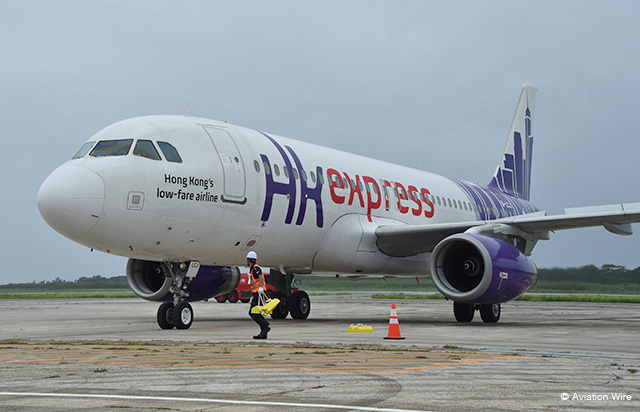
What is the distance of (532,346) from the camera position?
11133 mm

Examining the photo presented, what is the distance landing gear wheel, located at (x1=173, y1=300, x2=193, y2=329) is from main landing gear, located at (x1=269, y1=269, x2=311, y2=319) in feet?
16.8

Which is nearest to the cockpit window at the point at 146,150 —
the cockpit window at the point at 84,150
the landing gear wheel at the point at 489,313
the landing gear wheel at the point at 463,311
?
the cockpit window at the point at 84,150

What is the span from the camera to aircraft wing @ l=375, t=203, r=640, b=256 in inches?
695

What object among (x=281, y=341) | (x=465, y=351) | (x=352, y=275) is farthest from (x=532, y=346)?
(x=352, y=275)

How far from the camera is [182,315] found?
48.0 feet

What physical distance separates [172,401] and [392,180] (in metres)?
15.8

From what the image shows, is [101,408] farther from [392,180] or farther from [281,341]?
[392,180]

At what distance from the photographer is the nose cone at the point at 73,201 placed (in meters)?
13.0

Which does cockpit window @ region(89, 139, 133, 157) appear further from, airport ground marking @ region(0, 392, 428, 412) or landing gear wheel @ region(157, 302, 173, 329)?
airport ground marking @ region(0, 392, 428, 412)

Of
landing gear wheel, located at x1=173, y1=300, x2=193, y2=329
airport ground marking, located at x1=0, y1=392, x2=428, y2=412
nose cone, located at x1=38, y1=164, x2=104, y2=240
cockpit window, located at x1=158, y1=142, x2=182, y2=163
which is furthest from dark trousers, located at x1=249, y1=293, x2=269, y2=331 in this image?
airport ground marking, located at x1=0, y1=392, x2=428, y2=412

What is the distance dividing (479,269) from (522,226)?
1731 millimetres

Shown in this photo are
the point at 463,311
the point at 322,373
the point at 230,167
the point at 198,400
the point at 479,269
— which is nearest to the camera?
the point at 198,400

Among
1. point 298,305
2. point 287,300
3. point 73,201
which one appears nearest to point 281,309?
point 287,300

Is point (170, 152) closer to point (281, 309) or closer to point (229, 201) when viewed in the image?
point (229, 201)
